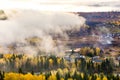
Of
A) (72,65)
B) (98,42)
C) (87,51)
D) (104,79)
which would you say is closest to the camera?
(104,79)

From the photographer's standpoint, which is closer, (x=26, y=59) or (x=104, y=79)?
(x=104, y=79)

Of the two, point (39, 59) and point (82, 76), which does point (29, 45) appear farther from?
point (82, 76)

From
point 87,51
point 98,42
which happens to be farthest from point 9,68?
point 98,42

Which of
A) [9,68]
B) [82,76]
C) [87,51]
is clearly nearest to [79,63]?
[9,68]

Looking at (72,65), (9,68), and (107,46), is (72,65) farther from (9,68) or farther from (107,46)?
(107,46)

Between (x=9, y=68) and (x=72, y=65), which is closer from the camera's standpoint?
(x=9, y=68)

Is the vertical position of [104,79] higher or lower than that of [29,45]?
higher

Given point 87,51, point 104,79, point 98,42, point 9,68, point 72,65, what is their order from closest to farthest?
point 104,79 → point 9,68 → point 72,65 → point 87,51 → point 98,42

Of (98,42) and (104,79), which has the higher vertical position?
(104,79)

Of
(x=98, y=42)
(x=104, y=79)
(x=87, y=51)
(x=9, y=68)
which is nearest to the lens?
(x=104, y=79)
